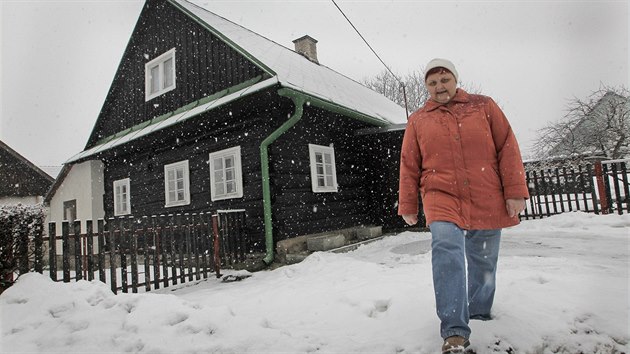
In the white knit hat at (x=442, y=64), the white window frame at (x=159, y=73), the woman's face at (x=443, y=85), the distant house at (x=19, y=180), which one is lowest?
the woman's face at (x=443, y=85)

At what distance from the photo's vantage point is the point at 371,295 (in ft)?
11.4

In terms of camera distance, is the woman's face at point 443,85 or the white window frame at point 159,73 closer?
the woman's face at point 443,85

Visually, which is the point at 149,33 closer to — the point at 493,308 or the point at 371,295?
the point at 371,295

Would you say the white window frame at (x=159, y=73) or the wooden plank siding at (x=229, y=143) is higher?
the white window frame at (x=159, y=73)

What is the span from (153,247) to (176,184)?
4.40 metres

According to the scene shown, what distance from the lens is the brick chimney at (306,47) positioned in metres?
14.3

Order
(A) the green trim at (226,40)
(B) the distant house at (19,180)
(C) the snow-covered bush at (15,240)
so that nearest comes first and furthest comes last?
(C) the snow-covered bush at (15,240)
(A) the green trim at (226,40)
(B) the distant house at (19,180)

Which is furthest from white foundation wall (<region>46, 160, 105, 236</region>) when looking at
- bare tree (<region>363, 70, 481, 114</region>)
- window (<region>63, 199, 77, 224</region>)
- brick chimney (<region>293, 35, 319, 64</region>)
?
bare tree (<region>363, 70, 481, 114</region>)

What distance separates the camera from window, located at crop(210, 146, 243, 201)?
7988 millimetres

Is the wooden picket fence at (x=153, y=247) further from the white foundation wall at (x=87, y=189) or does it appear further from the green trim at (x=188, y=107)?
the white foundation wall at (x=87, y=189)

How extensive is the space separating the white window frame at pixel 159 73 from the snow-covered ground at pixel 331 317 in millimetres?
7530

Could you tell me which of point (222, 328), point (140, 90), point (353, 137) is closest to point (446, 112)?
point (222, 328)

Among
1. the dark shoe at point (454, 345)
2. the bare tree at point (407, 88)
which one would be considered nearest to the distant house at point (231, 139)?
the dark shoe at point (454, 345)

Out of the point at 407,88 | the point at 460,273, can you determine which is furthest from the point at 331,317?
the point at 407,88
